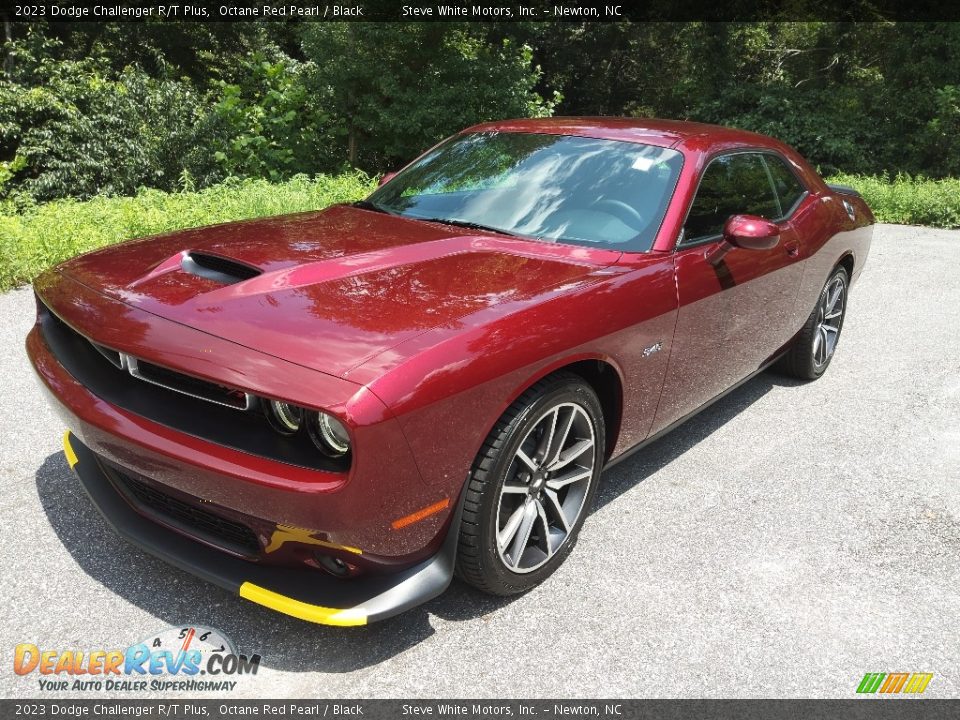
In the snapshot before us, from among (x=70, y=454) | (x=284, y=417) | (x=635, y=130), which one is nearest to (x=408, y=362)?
(x=284, y=417)

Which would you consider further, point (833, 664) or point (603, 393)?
point (603, 393)

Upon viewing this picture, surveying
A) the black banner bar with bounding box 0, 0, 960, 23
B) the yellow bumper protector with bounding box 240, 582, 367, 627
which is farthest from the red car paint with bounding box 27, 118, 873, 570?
the black banner bar with bounding box 0, 0, 960, 23

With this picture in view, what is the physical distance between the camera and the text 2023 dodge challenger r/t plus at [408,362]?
7.11 ft

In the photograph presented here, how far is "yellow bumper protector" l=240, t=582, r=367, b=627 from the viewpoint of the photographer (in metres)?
2.18

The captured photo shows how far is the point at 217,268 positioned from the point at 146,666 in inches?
50.6

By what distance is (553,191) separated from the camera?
3482 mm

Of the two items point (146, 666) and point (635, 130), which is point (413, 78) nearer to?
point (635, 130)

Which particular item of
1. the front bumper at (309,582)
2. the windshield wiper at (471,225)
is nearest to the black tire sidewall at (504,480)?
the front bumper at (309,582)

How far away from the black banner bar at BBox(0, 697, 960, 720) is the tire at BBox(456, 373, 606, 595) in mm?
435

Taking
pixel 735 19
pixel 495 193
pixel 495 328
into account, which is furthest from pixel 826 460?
pixel 735 19

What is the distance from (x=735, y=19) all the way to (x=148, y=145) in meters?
17.7

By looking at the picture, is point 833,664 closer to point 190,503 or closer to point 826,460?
point 826,460

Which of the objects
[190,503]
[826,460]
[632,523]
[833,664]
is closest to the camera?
[190,503]

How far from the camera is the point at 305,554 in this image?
2.29 metres
